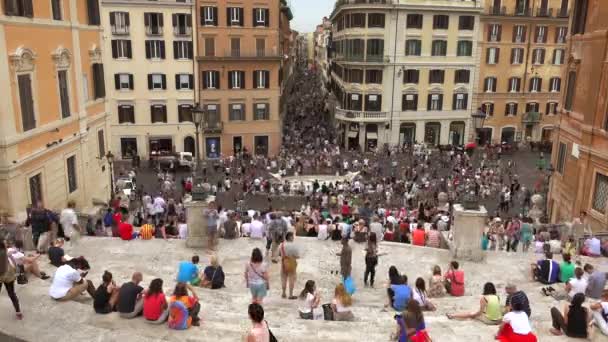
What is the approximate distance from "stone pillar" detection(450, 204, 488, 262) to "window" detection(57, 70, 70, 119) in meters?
15.6

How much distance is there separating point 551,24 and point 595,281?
4644 centimetres

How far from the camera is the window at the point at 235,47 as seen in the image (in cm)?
4403

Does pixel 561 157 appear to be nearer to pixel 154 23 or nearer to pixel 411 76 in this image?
pixel 411 76

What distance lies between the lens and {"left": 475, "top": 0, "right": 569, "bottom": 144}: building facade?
50.6m

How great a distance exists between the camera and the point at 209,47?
43.8 meters

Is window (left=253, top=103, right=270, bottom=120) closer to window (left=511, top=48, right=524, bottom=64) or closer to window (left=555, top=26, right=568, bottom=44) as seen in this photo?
window (left=511, top=48, right=524, bottom=64)

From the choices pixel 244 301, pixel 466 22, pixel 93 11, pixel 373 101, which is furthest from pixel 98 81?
pixel 466 22

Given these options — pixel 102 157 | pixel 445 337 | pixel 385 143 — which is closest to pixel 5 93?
pixel 102 157

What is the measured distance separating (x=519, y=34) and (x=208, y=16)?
97.7 ft

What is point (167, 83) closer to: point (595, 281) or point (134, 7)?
point (134, 7)

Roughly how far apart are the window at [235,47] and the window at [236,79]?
152 cm

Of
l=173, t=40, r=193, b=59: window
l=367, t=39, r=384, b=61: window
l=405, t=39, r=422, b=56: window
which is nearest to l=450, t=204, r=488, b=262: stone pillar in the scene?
l=173, t=40, r=193, b=59: window

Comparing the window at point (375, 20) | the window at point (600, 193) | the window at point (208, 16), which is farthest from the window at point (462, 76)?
the window at point (600, 193)

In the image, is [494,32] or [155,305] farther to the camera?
[494,32]
